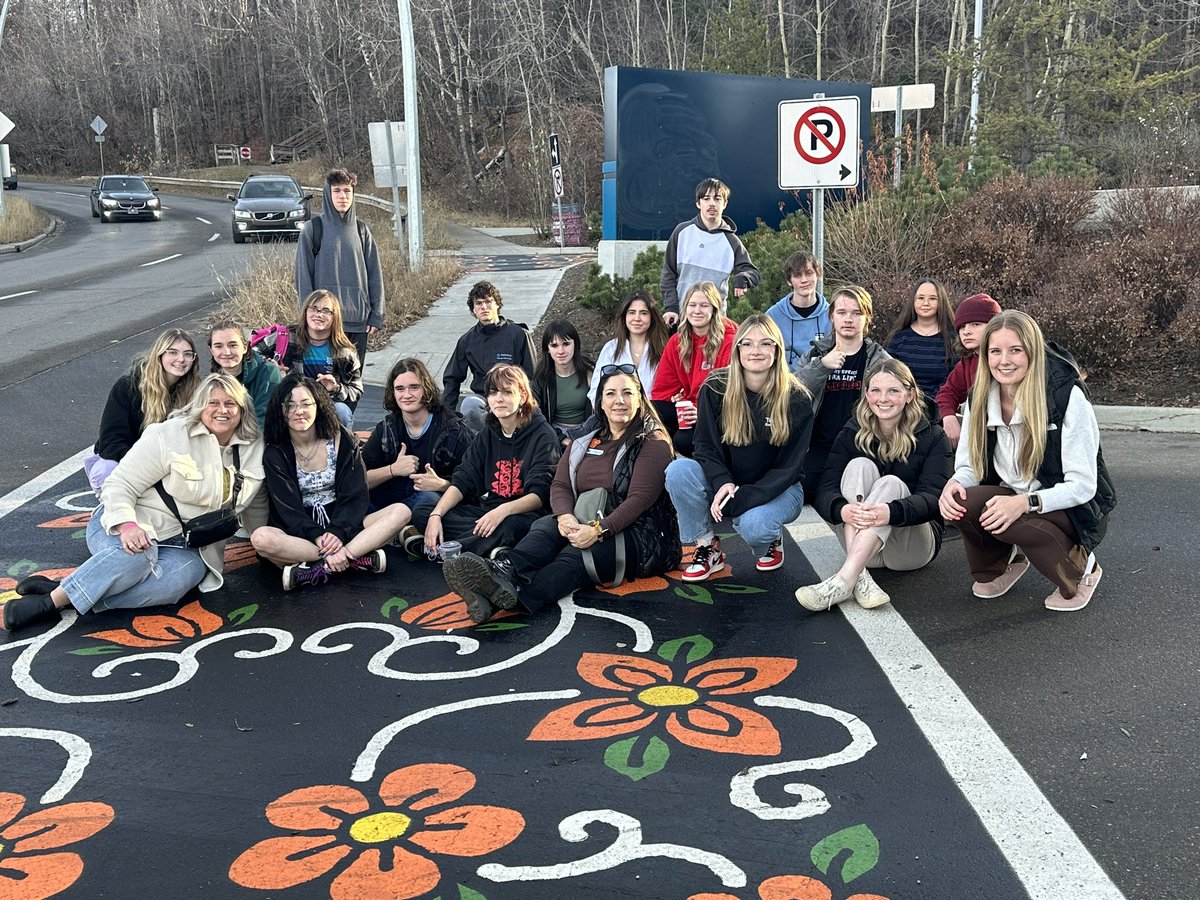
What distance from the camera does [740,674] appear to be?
5062 mm

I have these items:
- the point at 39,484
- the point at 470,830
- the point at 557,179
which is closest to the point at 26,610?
the point at 470,830

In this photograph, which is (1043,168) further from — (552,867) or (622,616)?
(552,867)

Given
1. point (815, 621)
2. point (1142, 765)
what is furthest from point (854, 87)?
point (1142, 765)

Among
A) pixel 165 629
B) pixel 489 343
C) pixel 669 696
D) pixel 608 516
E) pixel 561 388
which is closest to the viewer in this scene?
pixel 669 696

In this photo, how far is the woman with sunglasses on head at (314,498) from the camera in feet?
20.8

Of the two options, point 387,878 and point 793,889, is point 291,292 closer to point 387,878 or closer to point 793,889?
point 387,878

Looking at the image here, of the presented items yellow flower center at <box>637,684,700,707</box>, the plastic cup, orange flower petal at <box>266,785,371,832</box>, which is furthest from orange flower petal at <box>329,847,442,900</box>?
the plastic cup

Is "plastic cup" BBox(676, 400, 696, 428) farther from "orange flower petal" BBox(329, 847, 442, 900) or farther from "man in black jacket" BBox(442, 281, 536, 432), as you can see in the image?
"orange flower petal" BBox(329, 847, 442, 900)

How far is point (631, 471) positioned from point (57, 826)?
10.5ft

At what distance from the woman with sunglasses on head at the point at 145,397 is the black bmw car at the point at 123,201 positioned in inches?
1402

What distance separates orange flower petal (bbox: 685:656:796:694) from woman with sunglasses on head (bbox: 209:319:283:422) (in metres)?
3.16

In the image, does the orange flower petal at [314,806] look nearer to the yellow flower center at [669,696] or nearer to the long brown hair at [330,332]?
the yellow flower center at [669,696]

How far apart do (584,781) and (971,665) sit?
1859 mm

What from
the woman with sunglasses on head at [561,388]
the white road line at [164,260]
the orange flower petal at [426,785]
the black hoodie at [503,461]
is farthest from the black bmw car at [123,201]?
the orange flower petal at [426,785]
